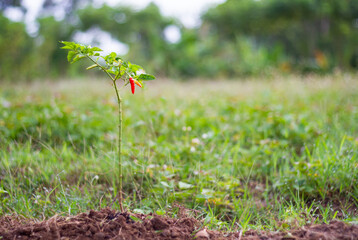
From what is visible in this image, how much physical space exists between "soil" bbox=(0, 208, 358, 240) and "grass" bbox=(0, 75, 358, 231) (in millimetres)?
155

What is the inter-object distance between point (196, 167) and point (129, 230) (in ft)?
3.11

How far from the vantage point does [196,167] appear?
6.96 feet

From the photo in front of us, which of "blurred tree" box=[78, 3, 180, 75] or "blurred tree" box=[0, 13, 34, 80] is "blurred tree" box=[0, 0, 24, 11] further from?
"blurred tree" box=[0, 13, 34, 80]

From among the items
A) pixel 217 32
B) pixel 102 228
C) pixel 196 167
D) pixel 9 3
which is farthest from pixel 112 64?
pixel 217 32

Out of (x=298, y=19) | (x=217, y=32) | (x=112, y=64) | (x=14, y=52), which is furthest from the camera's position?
(x=217, y=32)

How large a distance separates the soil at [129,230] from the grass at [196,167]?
16cm

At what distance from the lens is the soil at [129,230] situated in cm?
119

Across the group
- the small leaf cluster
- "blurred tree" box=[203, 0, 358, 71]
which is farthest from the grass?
"blurred tree" box=[203, 0, 358, 71]

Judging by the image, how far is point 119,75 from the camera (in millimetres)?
1381

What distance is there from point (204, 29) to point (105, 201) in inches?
525

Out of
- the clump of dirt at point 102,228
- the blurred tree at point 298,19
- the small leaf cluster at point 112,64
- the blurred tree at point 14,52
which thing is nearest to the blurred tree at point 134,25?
the blurred tree at point 298,19

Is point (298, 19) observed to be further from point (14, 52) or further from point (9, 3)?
point (9, 3)

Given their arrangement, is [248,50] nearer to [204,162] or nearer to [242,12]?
[242,12]

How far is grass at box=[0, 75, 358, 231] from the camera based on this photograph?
1.77m
